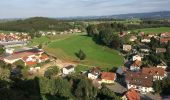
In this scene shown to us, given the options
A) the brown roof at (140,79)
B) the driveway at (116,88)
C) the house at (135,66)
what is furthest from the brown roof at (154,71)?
the driveway at (116,88)

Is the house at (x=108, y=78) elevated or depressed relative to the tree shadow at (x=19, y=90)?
depressed

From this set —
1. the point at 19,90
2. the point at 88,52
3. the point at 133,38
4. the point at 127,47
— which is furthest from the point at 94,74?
the point at 133,38

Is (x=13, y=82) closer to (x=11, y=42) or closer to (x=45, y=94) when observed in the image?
(x=45, y=94)

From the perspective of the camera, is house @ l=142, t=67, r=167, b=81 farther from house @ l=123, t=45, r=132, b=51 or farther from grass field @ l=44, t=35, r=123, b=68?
house @ l=123, t=45, r=132, b=51

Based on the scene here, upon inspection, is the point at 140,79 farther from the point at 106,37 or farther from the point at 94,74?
the point at 106,37

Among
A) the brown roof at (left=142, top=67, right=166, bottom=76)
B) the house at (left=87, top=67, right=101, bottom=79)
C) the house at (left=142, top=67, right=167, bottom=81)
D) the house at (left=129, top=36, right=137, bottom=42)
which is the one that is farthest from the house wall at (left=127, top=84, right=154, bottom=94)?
the house at (left=129, top=36, right=137, bottom=42)

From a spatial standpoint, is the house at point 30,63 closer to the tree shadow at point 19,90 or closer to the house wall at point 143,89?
the tree shadow at point 19,90
